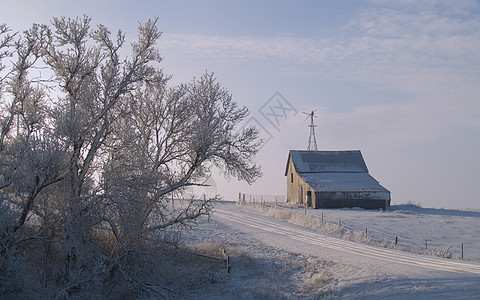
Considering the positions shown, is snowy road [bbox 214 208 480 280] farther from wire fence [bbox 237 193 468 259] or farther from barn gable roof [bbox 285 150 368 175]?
barn gable roof [bbox 285 150 368 175]

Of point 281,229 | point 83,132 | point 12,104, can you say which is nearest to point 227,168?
point 83,132

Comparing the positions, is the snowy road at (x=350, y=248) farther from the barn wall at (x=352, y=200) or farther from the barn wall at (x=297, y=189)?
the barn wall at (x=297, y=189)

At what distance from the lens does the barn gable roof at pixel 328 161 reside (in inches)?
2093

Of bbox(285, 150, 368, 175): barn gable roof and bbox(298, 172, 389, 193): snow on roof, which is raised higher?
bbox(285, 150, 368, 175): barn gable roof

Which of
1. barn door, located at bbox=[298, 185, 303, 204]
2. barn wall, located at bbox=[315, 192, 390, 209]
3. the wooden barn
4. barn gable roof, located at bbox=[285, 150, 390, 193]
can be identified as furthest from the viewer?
barn door, located at bbox=[298, 185, 303, 204]

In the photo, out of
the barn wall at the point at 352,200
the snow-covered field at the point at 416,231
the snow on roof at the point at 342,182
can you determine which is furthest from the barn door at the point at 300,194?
the snow-covered field at the point at 416,231

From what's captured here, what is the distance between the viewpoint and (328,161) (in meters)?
54.5

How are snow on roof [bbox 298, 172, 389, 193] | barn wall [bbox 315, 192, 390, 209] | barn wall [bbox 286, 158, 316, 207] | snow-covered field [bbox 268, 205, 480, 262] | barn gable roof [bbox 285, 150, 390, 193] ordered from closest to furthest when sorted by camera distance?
snow-covered field [bbox 268, 205, 480, 262]
barn wall [bbox 315, 192, 390, 209]
snow on roof [bbox 298, 172, 389, 193]
barn gable roof [bbox 285, 150, 390, 193]
barn wall [bbox 286, 158, 316, 207]

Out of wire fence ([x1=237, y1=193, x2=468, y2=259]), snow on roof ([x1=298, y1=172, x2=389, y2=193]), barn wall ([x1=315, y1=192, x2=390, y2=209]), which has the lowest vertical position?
wire fence ([x1=237, y1=193, x2=468, y2=259])

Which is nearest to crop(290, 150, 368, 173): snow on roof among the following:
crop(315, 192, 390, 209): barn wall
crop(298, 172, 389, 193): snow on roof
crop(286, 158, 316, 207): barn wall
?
crop(298, 172, 389, 193): snow on roof

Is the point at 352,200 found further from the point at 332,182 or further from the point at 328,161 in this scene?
the point at 328,161

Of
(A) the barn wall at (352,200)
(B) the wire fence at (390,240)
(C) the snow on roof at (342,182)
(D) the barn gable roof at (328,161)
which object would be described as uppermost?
(D) the barn gable roof at (328,161)

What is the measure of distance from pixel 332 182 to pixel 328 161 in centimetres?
563

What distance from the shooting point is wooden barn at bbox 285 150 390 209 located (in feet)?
156
